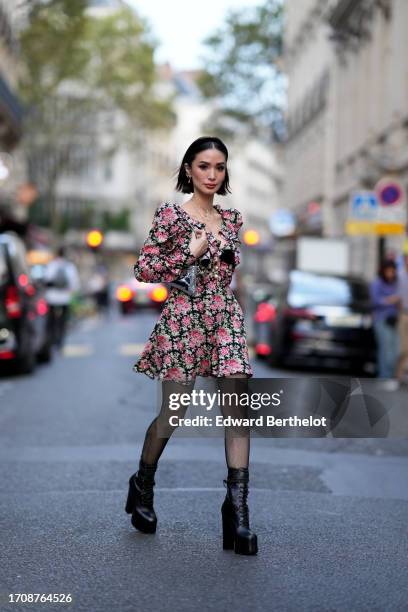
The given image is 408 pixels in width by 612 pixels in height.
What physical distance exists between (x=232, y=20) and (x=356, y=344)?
1637 inches

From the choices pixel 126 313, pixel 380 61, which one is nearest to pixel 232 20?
pixel 126 313

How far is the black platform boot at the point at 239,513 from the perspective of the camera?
5.52 meters

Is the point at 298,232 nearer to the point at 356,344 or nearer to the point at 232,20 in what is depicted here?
the point at 232,20

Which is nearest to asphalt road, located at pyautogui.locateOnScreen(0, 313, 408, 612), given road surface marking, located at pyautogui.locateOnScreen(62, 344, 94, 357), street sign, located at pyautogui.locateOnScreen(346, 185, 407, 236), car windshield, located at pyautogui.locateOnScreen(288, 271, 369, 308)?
car windshield, located at pyautogui.locateOnScreen(288, 271, 369, 308)

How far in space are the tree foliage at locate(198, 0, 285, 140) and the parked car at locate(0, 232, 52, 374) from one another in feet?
134

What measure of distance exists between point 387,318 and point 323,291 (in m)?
1.95

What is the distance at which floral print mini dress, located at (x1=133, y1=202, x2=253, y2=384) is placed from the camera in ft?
18.4

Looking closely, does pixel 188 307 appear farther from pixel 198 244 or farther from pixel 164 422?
pixel 164 422

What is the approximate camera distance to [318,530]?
623 cm

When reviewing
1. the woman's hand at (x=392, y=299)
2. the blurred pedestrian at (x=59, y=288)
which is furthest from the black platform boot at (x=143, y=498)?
the blurred pedestrian at (x=59, y=288)

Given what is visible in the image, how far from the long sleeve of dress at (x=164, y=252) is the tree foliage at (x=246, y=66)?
2050 inches

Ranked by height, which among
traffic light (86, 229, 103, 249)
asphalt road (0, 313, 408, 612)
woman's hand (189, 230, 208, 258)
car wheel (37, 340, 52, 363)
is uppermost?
traffic light (86, 229, 103, 249)

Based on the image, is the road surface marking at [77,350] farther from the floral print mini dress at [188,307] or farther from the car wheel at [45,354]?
the floral print mini dress at [188,307]

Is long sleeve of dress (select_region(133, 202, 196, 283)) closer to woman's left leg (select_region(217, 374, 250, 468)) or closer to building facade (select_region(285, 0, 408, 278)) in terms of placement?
woman's left leg (select_region(217, 374, 250, 468))
